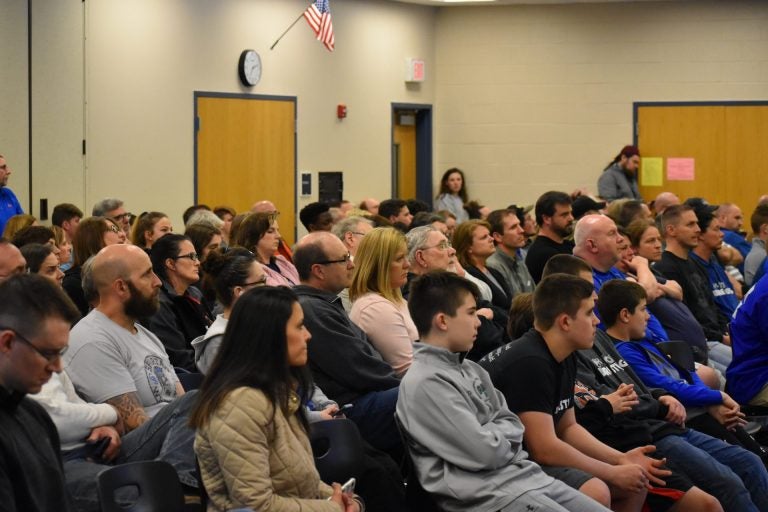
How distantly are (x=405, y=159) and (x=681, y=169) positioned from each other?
3.18 metres

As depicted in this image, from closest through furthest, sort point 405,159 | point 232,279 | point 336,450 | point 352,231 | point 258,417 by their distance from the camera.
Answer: point 258,417
point 336,450
point 232,279
point 352,231
point 405,159

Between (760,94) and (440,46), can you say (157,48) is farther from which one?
(760,94)

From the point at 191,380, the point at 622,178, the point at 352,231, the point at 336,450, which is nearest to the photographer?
the point at 336,450

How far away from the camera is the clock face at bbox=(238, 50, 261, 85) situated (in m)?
10.0

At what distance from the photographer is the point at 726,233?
905cm

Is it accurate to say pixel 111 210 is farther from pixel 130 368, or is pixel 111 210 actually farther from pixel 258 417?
pixel 258 417

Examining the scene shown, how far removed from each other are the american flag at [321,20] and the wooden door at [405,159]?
82.8 inches

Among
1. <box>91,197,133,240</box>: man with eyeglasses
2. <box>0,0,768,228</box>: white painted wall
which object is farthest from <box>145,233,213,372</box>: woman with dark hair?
<box>0,0,768,228</box>: white painted wall

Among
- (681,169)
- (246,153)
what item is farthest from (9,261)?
(681,169)

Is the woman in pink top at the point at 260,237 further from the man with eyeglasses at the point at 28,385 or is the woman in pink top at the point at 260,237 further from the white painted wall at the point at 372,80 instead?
the man with eyeglasses at the point at 28,385

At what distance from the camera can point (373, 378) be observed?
13.2ft

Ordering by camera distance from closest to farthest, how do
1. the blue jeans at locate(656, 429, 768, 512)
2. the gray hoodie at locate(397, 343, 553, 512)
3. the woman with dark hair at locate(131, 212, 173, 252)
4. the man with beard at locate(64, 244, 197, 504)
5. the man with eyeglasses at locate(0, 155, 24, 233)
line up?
the man with beard at locate(64, 244, 197, 504), the gray hoodie at locate(397, 343, 553, 512), the blue jeans at locate(656, 429, 768, 512), the woman with dark hair at locate(131, 212, 173, 252), the man with eyeglasses at locate(0, 155, 24, 233)

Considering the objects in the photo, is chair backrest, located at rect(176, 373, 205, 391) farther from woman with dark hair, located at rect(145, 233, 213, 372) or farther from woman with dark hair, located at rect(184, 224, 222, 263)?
woman with dark hair, located at rect(184, 224, 222, 263)

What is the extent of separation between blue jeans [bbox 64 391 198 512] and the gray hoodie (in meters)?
0.70
